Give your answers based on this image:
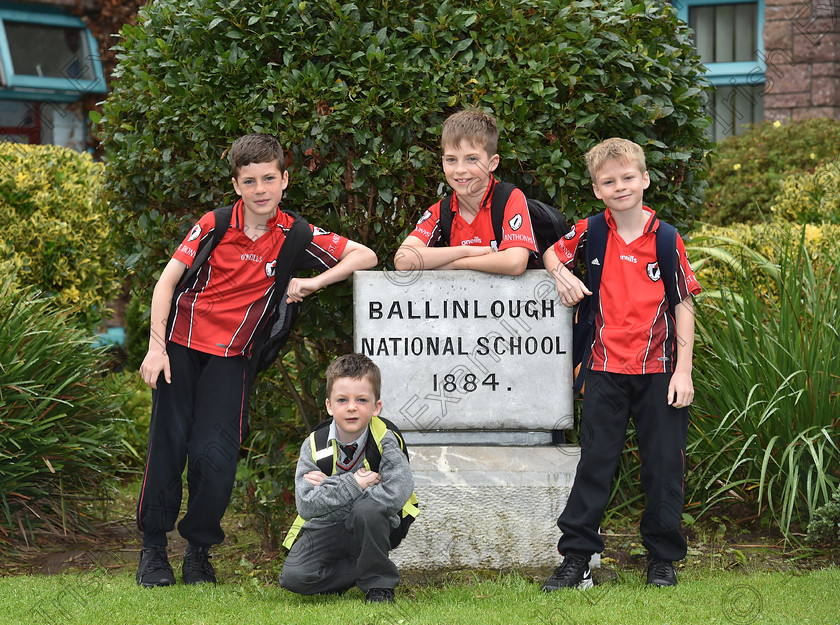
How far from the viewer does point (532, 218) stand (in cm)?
399

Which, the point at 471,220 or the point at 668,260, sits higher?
the point at 471,220

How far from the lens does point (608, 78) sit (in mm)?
4129

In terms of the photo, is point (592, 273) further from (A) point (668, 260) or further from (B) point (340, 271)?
(B) point (340, 271)

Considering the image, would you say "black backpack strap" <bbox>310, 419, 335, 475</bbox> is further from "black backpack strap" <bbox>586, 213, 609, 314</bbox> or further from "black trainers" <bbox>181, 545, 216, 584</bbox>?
"black backpack strap" <bbox>586, 213, 609, 314</bbox>

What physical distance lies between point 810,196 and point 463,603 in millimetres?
5313

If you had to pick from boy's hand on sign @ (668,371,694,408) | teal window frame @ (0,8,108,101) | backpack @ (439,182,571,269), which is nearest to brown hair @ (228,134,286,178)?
backpack @ (439,182,571,269)

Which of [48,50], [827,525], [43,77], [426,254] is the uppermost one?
[48,50]

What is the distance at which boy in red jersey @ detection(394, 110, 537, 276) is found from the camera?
3771mm

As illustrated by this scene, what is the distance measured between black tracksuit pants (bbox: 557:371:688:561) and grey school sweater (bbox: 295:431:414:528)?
67cm

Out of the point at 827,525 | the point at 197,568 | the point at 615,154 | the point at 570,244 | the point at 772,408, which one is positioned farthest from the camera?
the point at 772,408

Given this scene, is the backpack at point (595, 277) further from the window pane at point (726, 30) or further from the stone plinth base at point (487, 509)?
the window pane at point (726, 30)

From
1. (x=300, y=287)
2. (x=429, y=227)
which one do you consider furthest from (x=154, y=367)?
(x=429, y=227)

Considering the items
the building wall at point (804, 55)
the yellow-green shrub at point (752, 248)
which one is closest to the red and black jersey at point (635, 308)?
the yellow-green shrub at point (752, 248)

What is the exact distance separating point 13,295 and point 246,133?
1.73 m
